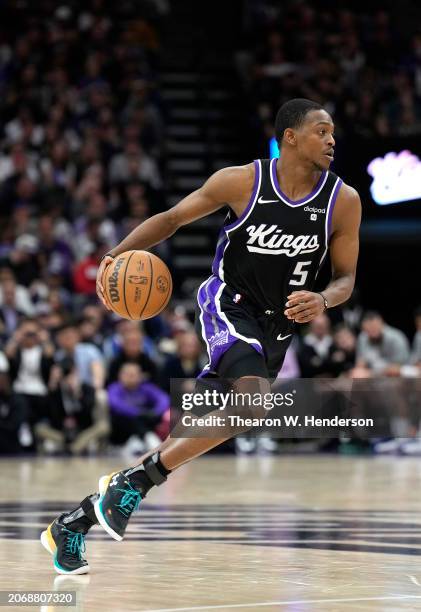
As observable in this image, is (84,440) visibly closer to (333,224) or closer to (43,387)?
(43,387)

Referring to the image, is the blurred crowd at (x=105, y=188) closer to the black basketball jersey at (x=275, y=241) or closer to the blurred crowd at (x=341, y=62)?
the blurred crowd at (x=341, y=62)

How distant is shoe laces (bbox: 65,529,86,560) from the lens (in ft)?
16.1

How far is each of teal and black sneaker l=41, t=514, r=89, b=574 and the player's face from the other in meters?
1.79

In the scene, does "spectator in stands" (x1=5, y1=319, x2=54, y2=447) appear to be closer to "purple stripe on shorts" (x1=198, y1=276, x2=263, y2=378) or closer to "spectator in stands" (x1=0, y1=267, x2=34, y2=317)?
"spectator in stands" (x1=0, y1=267, x2=34, y2=317)

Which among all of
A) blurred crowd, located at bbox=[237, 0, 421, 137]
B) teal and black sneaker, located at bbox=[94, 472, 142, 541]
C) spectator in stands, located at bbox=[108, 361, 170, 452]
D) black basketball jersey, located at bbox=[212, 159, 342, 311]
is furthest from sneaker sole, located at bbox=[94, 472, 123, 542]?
blurred crowd, located at bbox=[237, 0, 421, 137]

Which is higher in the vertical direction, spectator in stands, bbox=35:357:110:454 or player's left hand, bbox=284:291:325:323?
player's left hand, bbox=284:291:325:323

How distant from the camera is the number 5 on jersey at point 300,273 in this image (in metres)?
5.31

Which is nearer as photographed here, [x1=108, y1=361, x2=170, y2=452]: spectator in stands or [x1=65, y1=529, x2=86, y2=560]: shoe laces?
[x1=65, y1=529, x2=86, y2=560]: shoe laces

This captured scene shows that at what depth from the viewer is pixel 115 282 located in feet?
17.6

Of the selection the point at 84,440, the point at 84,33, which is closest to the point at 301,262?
the point at 84,440

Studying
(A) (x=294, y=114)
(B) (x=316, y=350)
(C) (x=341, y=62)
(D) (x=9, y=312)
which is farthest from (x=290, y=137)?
(C) (x=341, y=62)

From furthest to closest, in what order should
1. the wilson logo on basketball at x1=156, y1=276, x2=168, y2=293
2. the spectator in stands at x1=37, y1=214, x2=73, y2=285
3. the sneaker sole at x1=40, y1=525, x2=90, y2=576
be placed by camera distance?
the spectator in stands at x1=37, y1=214, x2=73, y2=285 < the wilson logo on basketball at x1=156, y1=276, x2=168, y2=293 < the sneaker sole at x1=40, y1=525, x2=90, y2=576

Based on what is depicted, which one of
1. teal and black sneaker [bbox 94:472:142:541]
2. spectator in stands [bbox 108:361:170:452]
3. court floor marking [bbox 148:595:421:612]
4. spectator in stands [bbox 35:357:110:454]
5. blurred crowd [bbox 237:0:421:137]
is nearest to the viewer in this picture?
court floor marking [bbox 148:595:421:612]

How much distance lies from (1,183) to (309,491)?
7.65 meters
